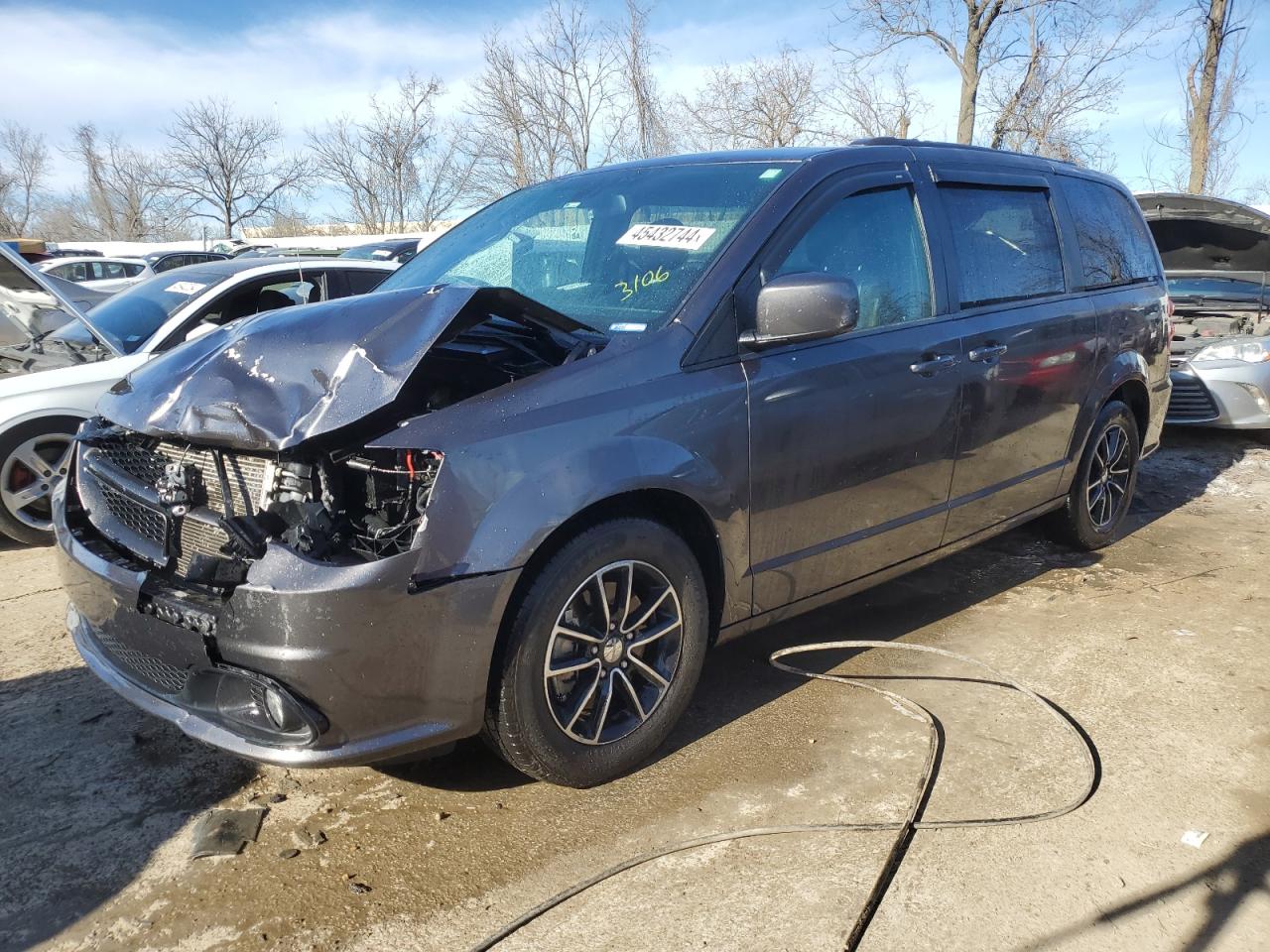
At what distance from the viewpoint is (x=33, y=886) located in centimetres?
250

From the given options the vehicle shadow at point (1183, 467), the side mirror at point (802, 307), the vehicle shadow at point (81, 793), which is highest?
the side mirror at point (802, 307)

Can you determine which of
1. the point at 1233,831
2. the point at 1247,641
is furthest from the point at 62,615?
the point at 1247,641

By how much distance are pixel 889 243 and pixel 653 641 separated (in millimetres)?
1779

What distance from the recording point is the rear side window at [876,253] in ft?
11.0

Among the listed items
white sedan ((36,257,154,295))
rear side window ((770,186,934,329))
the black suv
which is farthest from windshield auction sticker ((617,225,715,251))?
white sedan ((36,257,154,295))

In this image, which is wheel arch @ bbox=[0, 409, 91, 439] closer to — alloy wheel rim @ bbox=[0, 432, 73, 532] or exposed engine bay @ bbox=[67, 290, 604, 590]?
alloy wheel rim @ bbox=[0, 432, 73, 532]

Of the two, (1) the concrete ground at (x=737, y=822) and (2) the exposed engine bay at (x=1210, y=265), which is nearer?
(1) the concrete ground at (x=737, y=822)

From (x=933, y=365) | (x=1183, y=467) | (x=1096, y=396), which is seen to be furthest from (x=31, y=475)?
(x=1183, y=467)

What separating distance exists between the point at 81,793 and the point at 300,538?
4.21 feet

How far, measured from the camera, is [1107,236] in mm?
4914

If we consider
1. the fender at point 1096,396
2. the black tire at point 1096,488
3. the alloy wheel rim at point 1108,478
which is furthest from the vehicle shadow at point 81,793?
the alloy wheel rim at point 1108,478

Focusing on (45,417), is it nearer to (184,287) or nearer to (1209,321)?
(184,287)

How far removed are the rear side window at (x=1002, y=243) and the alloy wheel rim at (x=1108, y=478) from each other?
3.37ft

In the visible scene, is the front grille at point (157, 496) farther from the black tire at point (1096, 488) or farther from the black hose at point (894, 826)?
the black tire at point (1096, 488)
